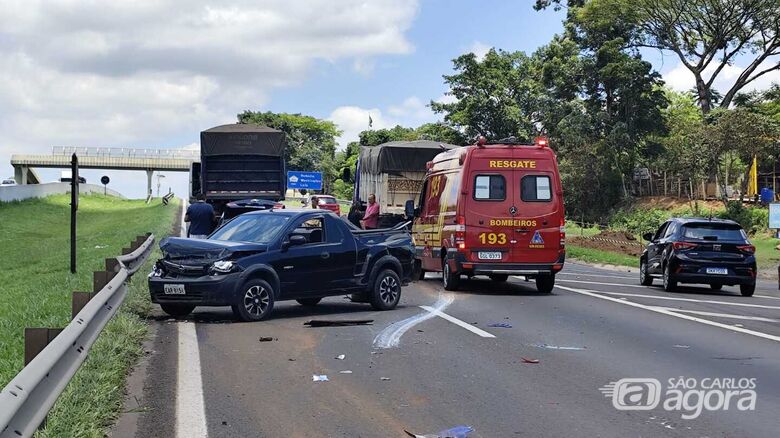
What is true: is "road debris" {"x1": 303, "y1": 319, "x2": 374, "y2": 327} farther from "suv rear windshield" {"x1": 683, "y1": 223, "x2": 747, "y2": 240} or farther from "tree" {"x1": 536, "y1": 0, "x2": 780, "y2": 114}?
"tree" {"x1": 536, "y1": 0, "x2": 780, "y2": 114}

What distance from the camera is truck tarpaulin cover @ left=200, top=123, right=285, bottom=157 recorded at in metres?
31.2

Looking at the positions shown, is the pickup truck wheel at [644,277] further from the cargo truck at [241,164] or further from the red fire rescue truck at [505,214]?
the cargo truck at [241,164]

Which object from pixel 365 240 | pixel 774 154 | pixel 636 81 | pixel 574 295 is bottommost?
pixel 574 295

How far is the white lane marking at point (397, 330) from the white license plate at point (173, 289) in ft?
8.95

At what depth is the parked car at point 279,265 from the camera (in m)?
12.3

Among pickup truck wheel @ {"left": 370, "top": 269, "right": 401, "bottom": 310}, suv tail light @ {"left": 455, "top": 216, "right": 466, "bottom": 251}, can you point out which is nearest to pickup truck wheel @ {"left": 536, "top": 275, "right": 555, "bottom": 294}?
suv tail light @ {"left": 455, "top": 216, "right": 466, "bottom": 251}

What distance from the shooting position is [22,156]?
106 m

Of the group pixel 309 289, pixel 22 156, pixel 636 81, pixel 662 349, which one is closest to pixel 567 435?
pixel 662 349

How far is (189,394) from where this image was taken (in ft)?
25.4

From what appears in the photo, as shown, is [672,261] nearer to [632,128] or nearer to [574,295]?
[574,295]

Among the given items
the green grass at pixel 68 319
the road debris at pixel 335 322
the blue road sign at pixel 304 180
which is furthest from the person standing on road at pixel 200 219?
the blue road sign at pixel 304 180

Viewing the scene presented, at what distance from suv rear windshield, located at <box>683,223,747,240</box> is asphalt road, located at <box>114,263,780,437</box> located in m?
4.55

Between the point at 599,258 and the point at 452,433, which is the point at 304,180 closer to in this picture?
the point at 599,258

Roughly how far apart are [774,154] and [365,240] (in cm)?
3727
